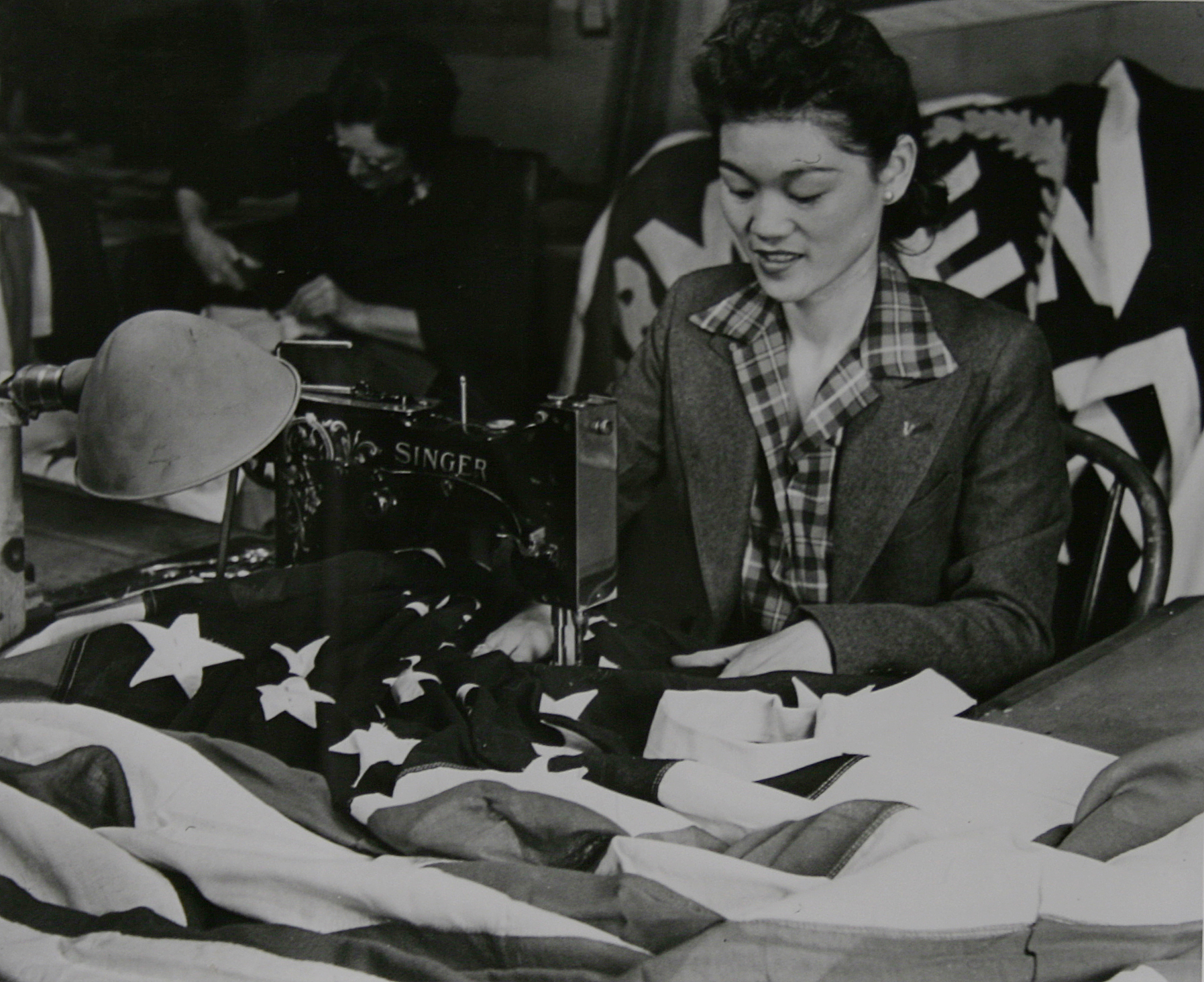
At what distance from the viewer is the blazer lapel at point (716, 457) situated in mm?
1282

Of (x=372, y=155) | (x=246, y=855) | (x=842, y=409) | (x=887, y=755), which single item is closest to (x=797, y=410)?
(x=842, y=409)

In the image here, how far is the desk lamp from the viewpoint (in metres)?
0.83

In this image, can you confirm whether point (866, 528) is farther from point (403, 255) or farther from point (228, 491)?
point (403, 255)

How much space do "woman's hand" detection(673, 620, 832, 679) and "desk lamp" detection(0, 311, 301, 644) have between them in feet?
1.36

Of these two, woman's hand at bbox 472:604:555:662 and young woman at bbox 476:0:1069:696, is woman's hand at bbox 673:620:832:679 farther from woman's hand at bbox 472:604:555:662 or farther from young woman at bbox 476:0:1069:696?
woman's hand at bbox 472:604:555:662

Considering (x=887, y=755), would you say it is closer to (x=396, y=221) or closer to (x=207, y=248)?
(x=396, y=221)

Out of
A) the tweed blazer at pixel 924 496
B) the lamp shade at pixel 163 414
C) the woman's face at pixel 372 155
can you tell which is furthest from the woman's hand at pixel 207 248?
the lamp shade at pixel 163 414

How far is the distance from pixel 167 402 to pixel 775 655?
0.54 meters

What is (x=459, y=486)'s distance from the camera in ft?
3.69

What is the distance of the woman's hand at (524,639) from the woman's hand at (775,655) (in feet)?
0.41

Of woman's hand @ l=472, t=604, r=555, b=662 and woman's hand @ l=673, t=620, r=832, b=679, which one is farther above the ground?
woman's hand @ l=673, t=620, r=832, b=679

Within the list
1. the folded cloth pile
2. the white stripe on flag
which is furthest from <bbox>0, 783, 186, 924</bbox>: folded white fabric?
the white stripe on flag

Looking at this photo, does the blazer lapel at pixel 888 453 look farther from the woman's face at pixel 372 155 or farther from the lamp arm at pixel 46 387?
the woman's face at pixel 372 155

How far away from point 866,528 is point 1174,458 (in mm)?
465
